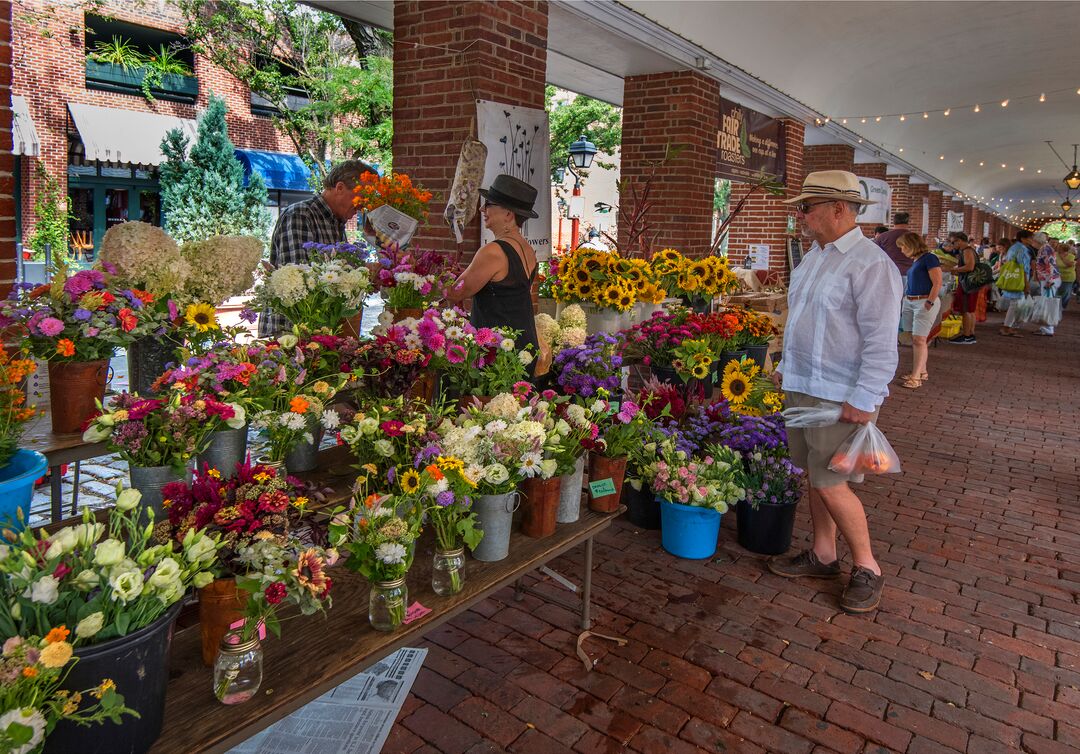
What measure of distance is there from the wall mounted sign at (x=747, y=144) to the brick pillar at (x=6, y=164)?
262 inches

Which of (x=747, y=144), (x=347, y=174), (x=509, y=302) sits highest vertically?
(x=747, y=144)

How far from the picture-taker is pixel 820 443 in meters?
3.35

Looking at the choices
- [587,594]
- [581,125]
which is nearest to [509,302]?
[587,594]

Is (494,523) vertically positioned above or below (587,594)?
above

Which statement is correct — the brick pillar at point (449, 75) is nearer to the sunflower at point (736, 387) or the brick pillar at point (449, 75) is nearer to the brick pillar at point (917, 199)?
the sunflower at point (736, 387)

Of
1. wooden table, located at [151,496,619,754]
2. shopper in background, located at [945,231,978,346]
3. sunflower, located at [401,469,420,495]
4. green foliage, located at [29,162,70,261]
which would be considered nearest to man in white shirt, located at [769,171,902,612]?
wooden table, located at [151,496,619,754]

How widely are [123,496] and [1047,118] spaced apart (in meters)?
17.5

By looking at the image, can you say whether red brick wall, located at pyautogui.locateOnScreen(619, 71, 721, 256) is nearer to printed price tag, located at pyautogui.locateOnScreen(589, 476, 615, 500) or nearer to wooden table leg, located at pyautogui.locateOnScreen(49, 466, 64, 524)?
printed price tag, located at pyautogui.locateOnScreen(589, 476, 615, 500)

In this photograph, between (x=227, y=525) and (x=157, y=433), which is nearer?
(x=227, y=525)

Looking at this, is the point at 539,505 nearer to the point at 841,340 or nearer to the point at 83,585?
the point at 83,585

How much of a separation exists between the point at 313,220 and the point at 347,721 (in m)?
2.56

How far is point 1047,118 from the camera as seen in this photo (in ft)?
47.8

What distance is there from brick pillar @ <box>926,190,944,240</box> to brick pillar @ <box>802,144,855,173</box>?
9767mm

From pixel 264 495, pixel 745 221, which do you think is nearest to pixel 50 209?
pixel 745 221
